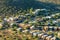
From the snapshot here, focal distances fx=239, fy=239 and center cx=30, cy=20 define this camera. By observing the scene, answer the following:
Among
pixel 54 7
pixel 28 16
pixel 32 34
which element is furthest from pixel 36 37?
pixel 54 7

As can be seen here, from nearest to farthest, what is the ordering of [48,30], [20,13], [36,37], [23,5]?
[36,37] → [48,30] → [20,13] → [23,5]

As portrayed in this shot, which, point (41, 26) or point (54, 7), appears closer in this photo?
point (41, 26)

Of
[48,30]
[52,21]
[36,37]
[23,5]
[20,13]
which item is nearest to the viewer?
[36,37]

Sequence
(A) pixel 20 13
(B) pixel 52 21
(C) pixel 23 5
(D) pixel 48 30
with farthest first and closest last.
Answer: (C) pixel 23 5 → (A) pixel 20 13 → (B) pixel 52 21 → (D) pixel 48 30

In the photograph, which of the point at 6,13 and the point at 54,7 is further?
the point at 54,7

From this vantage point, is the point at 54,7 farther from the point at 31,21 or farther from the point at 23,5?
the point at 31,21

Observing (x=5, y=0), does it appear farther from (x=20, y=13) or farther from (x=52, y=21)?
(x=52, y=21)

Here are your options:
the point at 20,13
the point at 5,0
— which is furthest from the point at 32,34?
the point at 5,0

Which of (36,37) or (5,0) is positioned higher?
(5,0)

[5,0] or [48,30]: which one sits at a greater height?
[5,0]
